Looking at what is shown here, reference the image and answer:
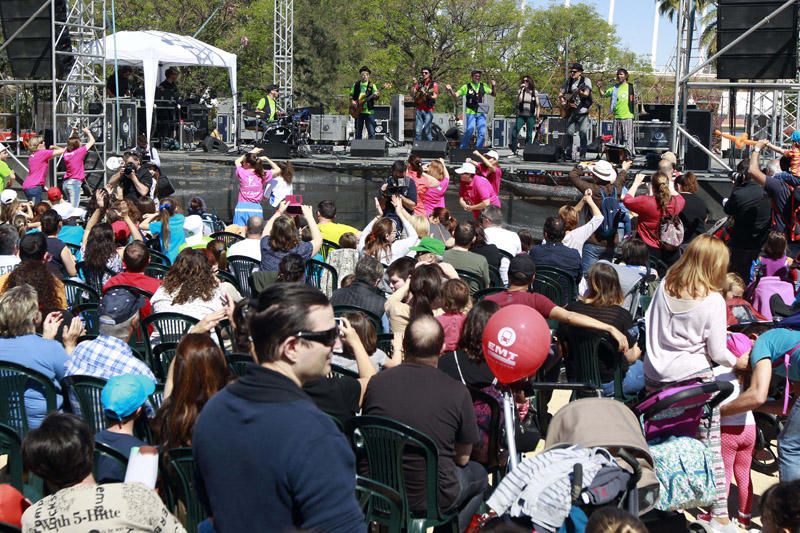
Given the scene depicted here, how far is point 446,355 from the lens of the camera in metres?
4.73

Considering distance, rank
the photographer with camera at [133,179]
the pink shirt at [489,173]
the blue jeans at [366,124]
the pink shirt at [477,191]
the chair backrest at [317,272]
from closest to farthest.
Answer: the chair backrest at [317,272], the pink shirt at [477,191], the pink shirt at [489,173], the photographer with camera at [133,179], the blue jeans at [366,124]

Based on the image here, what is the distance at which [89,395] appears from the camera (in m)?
4.63

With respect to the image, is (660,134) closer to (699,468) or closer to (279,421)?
(699,468)

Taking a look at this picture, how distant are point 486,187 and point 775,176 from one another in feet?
10.3

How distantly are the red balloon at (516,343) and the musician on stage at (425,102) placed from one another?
43.1 ft

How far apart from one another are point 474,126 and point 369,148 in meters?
1.87

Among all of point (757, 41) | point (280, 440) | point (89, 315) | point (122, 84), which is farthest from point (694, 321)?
point (122, 84)

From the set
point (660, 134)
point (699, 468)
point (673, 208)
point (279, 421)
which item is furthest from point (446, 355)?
point (660, 134)

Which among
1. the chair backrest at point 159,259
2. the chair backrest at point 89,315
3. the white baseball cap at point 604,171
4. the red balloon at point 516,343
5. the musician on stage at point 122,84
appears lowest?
the chair backrest at point 89,315

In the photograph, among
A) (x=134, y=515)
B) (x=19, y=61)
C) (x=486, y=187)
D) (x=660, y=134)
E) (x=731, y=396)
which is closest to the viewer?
(x=134, y=515)

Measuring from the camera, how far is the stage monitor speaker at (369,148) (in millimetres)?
16828

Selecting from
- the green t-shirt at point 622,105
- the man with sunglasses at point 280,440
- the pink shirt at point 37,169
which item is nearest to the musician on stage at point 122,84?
the pink shirt at point 37,169

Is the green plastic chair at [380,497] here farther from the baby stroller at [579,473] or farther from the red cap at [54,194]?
the red cap at [54,194]

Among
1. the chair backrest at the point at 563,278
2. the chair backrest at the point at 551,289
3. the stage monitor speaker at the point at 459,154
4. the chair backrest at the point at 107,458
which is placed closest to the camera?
the chair backrest at the point at 107,458
